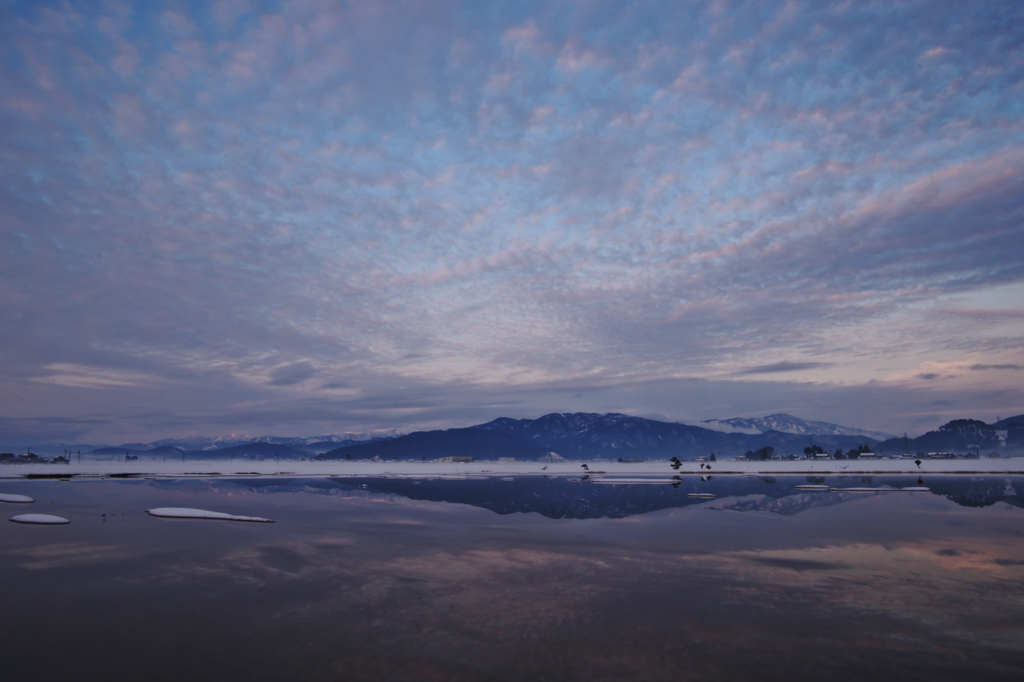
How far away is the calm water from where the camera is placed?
37.3ft

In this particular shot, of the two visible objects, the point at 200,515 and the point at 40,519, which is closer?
the point at 40,519

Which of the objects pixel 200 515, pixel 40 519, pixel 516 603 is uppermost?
pixel 516 603

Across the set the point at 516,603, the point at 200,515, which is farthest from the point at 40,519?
the point at 516,603

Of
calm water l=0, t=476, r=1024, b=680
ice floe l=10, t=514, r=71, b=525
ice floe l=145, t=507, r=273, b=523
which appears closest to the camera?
calm water l=0, t=476, r=1024, b=680

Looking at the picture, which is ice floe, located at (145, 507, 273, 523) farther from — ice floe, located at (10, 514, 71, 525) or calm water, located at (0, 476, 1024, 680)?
calm water, located at (0, 476, 1024, 680)

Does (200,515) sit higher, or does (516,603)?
(516,603)

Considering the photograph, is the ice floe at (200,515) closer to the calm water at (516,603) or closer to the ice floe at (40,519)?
the ice floe at (40,519)

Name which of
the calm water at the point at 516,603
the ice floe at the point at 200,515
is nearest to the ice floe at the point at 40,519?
the calm water at the point at 516,603

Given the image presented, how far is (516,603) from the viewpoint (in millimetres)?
15867

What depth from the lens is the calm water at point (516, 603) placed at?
448 inches

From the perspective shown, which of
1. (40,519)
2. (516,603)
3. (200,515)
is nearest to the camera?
(516,603)

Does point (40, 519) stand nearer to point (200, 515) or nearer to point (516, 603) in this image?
point (200, 515)

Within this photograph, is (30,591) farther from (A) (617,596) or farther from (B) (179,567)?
(A) (617,596)

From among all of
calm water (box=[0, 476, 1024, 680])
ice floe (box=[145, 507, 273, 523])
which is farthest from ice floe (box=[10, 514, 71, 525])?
ice floe (box=[145, 507, 273, 523])
